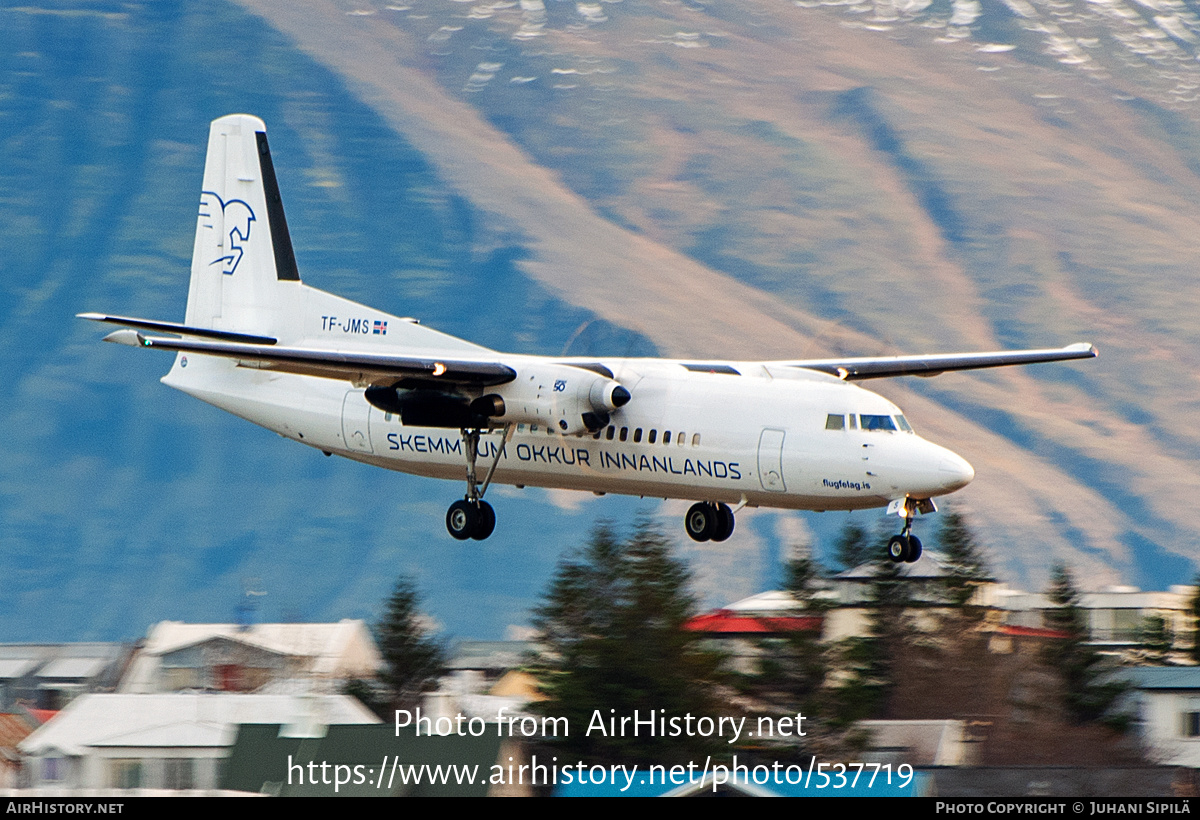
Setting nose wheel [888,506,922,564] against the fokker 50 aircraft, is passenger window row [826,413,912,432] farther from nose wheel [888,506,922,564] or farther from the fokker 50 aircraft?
nose wheel [888,506,922,564]

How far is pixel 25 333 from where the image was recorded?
157m

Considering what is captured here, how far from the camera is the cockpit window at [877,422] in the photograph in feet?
79.2

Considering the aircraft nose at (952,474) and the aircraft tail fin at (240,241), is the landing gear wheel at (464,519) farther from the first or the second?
the aircraft nose at (952,474)

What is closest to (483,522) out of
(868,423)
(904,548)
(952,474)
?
(868,423)

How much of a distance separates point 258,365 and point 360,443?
3.36 meters

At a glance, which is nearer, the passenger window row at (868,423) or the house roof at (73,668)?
the passenger window row at (868,423)

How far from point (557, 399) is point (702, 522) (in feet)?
11.9

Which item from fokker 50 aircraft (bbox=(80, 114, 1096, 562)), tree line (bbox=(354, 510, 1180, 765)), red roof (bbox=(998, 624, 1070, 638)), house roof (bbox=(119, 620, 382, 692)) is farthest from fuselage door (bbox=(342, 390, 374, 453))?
red roof (bbox=(998, 624, 1070, 638))

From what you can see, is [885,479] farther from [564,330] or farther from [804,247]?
[804,247]

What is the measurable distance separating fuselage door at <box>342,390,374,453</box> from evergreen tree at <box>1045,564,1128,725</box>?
89.7ft

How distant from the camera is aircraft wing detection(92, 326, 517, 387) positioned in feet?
80.8

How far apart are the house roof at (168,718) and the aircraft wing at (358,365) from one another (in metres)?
11.6

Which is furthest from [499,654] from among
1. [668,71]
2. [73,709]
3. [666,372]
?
[668,71]

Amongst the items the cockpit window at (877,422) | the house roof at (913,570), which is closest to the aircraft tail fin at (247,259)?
the cockpit window at (877,422)
